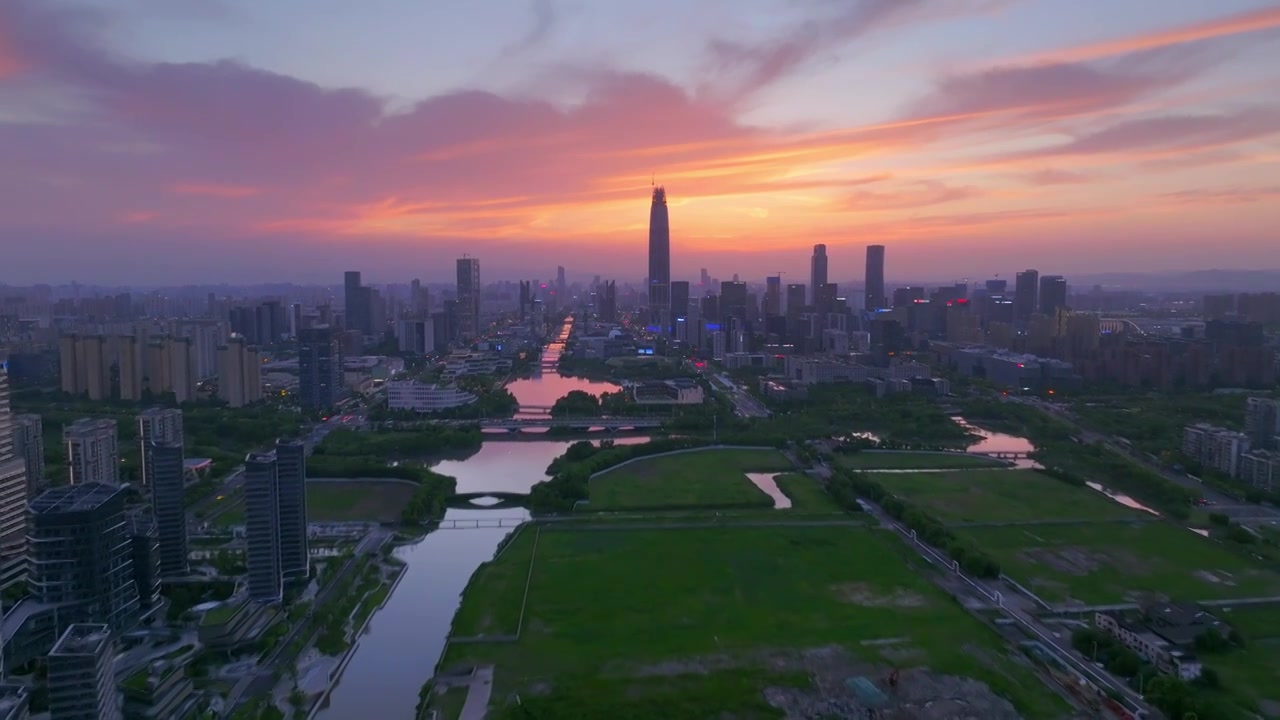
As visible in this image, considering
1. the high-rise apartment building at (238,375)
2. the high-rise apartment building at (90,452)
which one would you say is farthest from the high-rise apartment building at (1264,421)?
the high-rise apartment building at (238,375)

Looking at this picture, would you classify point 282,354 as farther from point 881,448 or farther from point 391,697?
point 391,697

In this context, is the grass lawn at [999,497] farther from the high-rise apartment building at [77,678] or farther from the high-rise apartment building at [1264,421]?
the high-rise apartment building at [77,678]

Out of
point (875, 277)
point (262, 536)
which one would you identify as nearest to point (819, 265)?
point (875, 277)

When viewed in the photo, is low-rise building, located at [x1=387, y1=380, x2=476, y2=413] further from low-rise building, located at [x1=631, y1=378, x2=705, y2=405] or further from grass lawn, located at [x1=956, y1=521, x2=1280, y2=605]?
grass lawn, located at [x1=956, y1=521, x2=1280, y2=605]

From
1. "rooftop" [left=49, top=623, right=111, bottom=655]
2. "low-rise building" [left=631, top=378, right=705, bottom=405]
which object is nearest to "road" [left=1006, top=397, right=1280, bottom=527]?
"low-rise building" [left=631, top=378, right=705, bottom=405]

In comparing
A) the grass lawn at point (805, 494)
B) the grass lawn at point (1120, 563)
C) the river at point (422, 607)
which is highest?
the grass lawn at point (805, 494)
